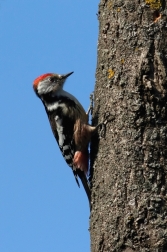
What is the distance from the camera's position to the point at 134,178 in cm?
407

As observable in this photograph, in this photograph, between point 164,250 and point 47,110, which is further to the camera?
point 47,110

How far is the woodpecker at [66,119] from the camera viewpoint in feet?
18.2

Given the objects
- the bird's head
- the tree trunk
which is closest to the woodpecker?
the bird's head

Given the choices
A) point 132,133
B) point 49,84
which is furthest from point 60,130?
point 132,133

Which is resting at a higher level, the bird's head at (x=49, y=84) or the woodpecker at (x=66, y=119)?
the bird's head at (x=49, y=84)

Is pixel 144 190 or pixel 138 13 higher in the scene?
pixel 138 13

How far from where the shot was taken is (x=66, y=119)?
583 centimetres

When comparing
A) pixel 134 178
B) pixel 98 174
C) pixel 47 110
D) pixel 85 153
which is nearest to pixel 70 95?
pixel 47 110

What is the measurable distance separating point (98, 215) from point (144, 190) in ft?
1.60

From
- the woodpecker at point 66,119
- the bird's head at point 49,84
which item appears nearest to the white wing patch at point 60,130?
the woodpecker at point 66,119

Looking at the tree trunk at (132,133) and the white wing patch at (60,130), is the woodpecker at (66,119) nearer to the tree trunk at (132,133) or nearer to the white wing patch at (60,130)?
the white wing patch at (60,130)

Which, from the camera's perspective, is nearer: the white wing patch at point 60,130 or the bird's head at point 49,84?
the white wing patch at point 60,130

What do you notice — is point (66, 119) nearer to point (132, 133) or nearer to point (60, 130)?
point (60, 130)

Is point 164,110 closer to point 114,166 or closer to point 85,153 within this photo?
point 114,166
